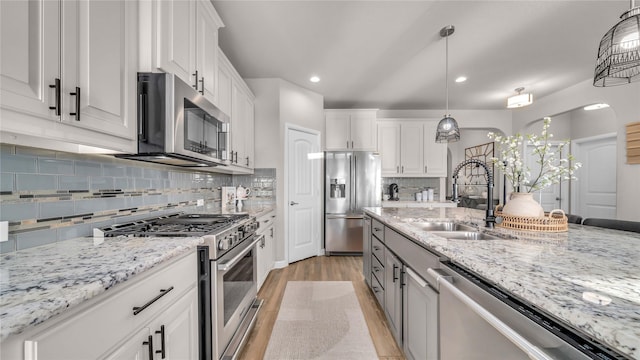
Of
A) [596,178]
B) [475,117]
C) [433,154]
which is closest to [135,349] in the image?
[433,154]

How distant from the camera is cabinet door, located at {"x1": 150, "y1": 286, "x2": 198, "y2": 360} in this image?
930 mm

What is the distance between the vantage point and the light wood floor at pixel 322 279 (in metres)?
1.84

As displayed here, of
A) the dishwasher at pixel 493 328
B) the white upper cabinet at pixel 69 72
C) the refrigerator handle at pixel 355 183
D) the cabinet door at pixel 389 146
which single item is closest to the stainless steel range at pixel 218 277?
the white upper cabinet at pixel 69 72

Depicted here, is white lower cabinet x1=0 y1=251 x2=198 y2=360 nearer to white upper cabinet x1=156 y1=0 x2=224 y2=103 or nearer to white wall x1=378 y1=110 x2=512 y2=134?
white upper cabinet x1=156 y1=0 x2=224 y2=103

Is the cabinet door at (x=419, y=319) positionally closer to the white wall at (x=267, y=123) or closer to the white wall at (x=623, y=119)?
the white wall at (x=267, y=123)

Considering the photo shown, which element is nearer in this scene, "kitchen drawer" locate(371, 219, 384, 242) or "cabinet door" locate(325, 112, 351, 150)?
"kitchen drawer" locate(371, 219, 384, 242)

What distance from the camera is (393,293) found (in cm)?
184

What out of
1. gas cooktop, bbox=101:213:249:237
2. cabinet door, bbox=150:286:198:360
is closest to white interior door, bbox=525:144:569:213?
gas cooktop, bbox=101:213:249:237

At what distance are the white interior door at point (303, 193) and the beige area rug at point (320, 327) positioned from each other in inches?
39.0

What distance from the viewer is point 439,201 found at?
15.6 feet

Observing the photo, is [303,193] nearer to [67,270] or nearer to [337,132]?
[337,132]

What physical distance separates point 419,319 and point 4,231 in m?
1.89

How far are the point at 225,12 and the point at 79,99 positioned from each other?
5.84 ft

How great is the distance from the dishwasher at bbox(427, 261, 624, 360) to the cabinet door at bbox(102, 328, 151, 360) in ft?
3.63
